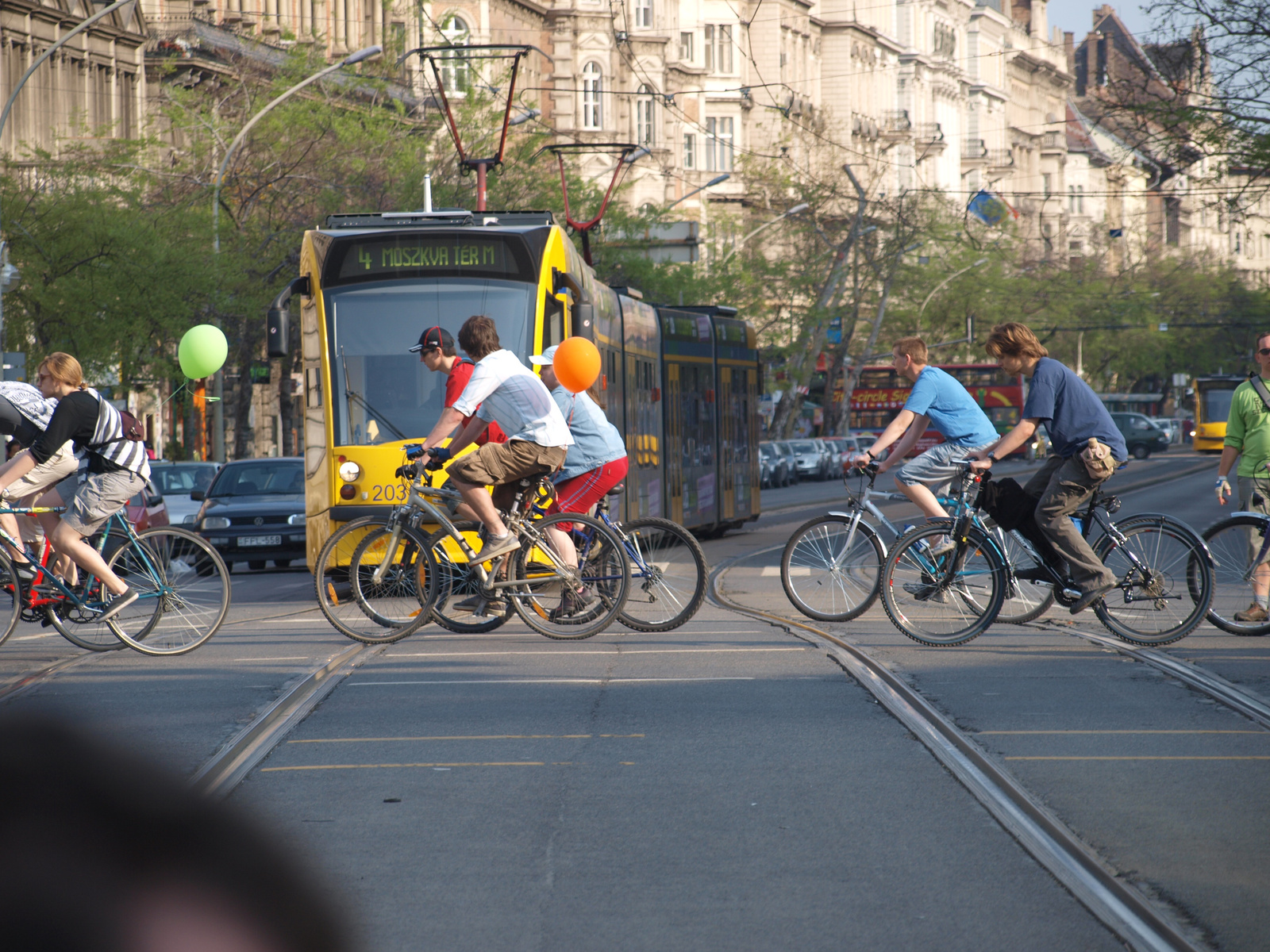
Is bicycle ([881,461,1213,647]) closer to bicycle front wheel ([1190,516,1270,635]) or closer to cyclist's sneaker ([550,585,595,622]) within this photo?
bicycle front wheel ([1190,516,1270,635])

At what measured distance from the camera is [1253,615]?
1018cm

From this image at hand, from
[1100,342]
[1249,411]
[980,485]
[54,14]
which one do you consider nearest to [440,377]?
[980,485]

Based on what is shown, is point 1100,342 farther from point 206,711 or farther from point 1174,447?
point 206,711

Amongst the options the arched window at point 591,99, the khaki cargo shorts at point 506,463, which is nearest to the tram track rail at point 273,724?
the khaki cargo shorts at point 506,463

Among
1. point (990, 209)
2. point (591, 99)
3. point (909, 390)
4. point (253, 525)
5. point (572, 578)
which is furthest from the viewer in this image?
point (990, 209)

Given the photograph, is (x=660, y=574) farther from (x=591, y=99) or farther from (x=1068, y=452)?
(x=591, y=99)

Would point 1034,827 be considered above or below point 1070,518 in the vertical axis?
below

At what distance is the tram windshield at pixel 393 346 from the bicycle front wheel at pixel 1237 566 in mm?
5738

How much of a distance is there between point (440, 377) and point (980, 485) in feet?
17.0

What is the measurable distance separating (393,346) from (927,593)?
5425 millimetres

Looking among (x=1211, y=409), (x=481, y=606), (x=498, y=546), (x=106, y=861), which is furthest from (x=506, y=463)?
(x=1211, y=409)

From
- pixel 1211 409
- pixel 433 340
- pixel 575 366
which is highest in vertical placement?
pixel 433 340

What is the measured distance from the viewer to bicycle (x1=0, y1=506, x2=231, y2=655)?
9.88 m

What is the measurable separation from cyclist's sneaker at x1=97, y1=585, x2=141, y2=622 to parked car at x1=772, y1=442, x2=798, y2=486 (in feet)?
146
